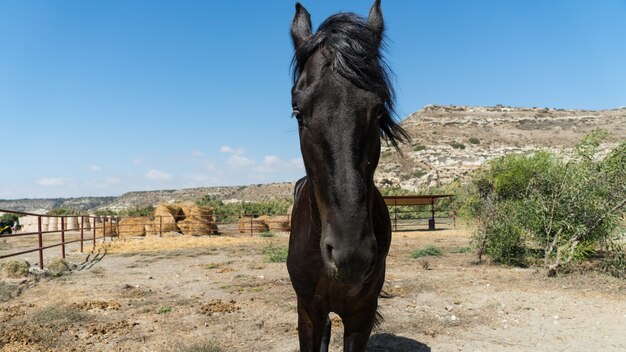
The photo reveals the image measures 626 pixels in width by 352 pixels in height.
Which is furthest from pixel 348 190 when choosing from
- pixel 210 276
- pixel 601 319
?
pixel 210 276

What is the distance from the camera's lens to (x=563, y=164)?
988 cm

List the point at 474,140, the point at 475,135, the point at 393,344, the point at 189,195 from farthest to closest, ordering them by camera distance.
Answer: the point at 189,195 < the point at 475,135 < the point at 474,140 < the point at 393,344

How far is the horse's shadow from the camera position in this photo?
4.90 metres

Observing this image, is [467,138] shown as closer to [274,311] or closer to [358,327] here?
[274,311]

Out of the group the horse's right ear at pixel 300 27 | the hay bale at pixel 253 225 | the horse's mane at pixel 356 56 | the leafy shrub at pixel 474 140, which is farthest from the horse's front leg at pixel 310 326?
the leafy shrub at pixel 474 140

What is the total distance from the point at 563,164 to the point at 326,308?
31.0ft

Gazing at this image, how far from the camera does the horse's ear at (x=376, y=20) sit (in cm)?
231

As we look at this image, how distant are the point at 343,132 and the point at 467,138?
234ft

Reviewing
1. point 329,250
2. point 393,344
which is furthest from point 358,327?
point 393,344

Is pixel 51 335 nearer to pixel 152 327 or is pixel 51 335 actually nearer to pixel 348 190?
pixel 152 327

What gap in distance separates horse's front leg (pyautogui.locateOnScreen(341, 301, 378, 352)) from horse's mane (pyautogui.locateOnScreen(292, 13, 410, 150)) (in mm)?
1307

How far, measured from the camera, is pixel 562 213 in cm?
930

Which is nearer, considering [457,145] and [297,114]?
[297,114]

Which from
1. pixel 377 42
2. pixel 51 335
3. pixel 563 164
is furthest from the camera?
pixel 563 164
